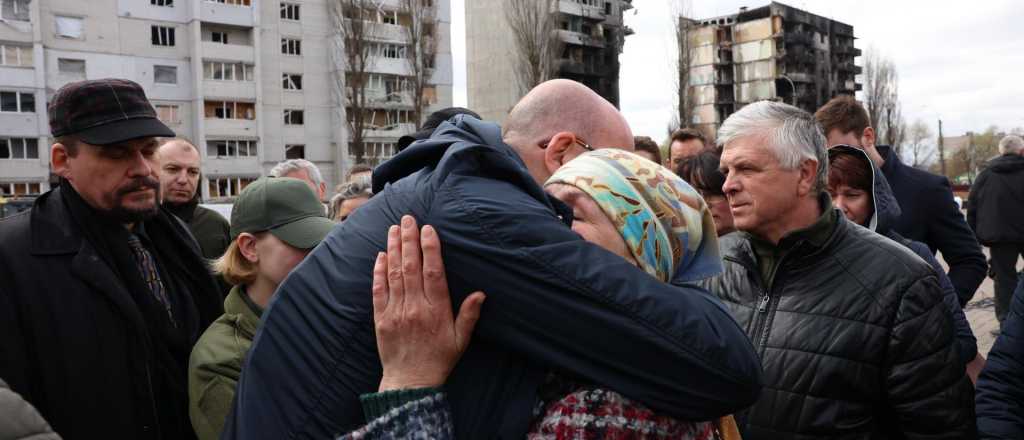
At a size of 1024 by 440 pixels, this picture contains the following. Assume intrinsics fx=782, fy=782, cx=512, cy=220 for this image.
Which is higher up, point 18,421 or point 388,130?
point 388,130

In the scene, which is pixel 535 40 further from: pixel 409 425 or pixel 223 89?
pixel 409 425

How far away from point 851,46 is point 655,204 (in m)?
101

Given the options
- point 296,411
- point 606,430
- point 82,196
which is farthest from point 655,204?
point 82,196

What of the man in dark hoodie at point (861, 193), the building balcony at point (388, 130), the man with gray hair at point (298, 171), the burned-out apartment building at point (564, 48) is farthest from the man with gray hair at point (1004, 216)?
the burned-out apartment building at point (564, 48)

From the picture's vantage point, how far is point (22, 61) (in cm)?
3900

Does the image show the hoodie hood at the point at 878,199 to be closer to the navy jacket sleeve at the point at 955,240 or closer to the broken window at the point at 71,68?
the navy jacket sleeve at the point at 955,240

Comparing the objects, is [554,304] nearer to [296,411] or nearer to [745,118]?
[296,411]

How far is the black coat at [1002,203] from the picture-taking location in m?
8.37

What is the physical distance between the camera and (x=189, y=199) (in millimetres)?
5375

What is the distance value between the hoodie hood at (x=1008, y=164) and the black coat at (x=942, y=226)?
4498 millimetres

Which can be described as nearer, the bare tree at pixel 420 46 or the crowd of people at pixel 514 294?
the crowd of people at pixel 514 294

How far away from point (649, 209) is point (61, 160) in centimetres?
245

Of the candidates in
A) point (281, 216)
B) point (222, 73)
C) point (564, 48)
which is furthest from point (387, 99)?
point (281, 216)

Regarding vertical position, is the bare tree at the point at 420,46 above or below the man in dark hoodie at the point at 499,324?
above
